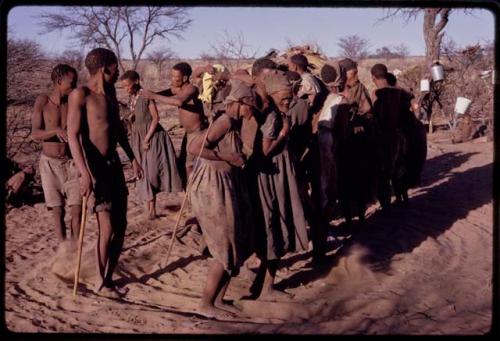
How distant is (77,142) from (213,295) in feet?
5.02

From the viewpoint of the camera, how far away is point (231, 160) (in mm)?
4434

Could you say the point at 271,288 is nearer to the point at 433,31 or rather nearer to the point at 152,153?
the point at 152,153

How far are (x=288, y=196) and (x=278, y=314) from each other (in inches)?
36.5

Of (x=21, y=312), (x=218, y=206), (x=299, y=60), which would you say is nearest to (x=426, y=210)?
(x=299, y=60)

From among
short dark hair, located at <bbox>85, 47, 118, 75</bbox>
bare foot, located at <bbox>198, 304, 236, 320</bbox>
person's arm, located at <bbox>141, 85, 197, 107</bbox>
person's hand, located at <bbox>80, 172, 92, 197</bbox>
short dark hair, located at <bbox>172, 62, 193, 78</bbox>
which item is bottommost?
bare foot, located at <bbox>198, 304, 236, 320</bbox>

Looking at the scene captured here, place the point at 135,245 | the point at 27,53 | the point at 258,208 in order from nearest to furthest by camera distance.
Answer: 1. the point at 258,208
2. the point at 135,245
3. the point at 27,53

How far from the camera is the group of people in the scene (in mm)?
4449

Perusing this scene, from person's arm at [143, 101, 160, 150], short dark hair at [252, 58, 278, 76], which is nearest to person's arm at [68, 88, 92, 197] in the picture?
short dark hair at [252, 58, 278, 76]

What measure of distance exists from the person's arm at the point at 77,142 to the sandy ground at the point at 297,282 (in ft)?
2.98

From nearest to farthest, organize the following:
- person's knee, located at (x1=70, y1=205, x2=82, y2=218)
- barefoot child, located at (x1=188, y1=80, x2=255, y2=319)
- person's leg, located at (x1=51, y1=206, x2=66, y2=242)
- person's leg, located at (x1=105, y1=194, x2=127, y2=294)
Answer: barefoot child, located at (x1=188, y1=80, x2=255, y2=319) → person's leg, located at (x1=105, y1=194, x2=127, y2=294) → person's knee, located at (x1=70, y1=205, x2=82, y2=218) → person's leg, located at (x1=51, y1=206, x2=66, y2=242)

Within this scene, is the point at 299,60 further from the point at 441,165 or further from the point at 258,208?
the point at 441,165

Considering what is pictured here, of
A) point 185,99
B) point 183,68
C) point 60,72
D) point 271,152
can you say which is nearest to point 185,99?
point 185,99

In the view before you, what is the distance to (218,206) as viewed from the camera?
4.35 meters

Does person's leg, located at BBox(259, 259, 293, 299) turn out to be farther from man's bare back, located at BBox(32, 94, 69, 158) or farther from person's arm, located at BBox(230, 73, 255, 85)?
man's bare back, located at BBox(32, 94, 69, 158)
